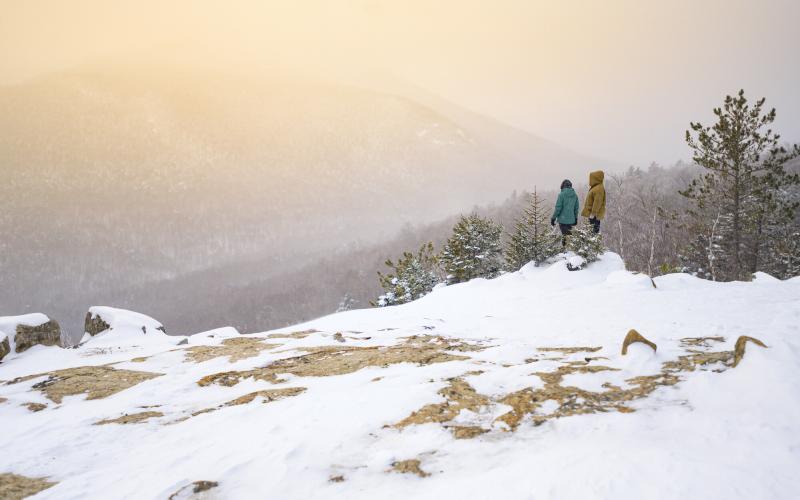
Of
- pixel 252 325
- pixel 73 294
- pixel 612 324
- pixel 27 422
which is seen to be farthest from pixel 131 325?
pixel 73 294

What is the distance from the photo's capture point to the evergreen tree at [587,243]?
1259cm

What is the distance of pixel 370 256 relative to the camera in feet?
390

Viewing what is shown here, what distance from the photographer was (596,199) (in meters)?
13.5

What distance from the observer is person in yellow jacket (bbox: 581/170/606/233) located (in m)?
13.5

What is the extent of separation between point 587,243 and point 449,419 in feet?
36.5

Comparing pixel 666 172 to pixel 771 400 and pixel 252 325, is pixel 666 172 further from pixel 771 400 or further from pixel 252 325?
pixel 252 325

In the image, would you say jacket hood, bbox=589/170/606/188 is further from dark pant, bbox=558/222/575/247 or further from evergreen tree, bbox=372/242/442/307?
evergreen tree, bbox=372/242/442/307

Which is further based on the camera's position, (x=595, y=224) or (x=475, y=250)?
(x=475, y=250)

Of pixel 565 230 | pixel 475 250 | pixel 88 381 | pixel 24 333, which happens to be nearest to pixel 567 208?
pixel 565 230

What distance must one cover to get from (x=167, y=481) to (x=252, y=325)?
4297 inches

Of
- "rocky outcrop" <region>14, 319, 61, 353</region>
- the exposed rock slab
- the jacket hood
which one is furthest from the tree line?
"rocky outcrop" <region>14, 319, 61, 353</region>

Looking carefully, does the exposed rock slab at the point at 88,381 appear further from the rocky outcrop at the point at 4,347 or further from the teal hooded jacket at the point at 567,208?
the teal hooded jacket at the point at 567,208

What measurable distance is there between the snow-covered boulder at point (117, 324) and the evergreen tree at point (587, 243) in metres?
13.4

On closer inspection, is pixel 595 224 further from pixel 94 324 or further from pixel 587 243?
pixel 94 324
